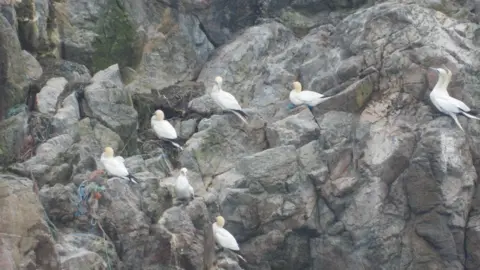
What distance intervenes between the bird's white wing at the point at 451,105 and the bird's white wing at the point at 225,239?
5325 mm

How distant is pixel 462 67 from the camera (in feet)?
78.2

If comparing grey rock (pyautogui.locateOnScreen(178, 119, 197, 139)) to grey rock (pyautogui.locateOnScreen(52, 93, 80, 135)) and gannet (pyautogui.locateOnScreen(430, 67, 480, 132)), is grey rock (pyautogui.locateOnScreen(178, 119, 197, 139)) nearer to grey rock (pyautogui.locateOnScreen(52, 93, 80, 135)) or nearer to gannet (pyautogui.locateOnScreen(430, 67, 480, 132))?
grey rock (pyautogui.locateOnScreen(52, 93, 80, 135))

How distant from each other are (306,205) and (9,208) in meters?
8.32

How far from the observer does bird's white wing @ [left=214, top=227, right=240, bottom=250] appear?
21.4 meters

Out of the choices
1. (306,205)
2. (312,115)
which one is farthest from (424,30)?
(306,205)

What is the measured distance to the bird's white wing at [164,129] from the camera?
2402 centimetres

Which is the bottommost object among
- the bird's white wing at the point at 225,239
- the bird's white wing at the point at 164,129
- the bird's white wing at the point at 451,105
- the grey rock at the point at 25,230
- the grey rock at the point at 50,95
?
the bird's white wing at the point at 225,239

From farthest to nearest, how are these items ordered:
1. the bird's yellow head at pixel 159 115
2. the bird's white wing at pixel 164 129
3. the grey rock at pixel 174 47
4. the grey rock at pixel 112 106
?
the grey rock at pixel 174 47 < the bird's yellow head at pixel 159 115 < the bird's white wing at pixel 164 129 < the grey rock at pixel 112 106

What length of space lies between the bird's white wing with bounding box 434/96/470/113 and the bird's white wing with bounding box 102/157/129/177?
7010mm

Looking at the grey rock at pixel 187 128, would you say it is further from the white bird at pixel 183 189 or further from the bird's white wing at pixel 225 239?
the bird's white wing at pixel 225 239

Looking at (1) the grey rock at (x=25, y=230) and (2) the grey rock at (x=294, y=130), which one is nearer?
(1) the grey rock at (x=25, y=230)

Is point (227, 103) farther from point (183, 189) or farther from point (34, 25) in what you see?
point (34, 25)

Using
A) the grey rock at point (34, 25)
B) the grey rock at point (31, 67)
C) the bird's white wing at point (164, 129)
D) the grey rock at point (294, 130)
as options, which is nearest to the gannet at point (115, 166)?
the bird's white wing at point (164, 129)

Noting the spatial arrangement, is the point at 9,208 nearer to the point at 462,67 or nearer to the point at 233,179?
the point at 233,179
